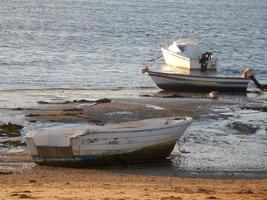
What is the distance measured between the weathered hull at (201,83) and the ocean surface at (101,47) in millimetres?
3196

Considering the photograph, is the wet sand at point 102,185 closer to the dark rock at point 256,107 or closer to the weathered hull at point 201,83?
the dark rock at point 256,107

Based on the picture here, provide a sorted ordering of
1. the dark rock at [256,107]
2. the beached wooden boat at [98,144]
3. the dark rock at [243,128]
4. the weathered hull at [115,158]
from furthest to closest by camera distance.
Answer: the dark rock at [256,107]
the dark rock at [243,128]
the weathered hull at [115,158]
the beached wooden boat at [98,144]

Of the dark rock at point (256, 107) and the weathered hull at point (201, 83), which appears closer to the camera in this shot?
the dark rock at point (256, 107)

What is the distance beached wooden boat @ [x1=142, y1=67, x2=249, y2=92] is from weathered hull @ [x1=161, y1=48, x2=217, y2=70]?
14.7ft

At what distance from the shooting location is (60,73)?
1805 inches

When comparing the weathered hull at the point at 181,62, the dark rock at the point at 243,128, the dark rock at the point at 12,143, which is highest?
the weathered hull at the point at 181,62

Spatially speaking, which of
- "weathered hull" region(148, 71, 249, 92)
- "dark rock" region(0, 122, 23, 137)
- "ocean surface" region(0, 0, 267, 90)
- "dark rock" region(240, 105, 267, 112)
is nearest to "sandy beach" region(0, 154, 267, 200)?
"dark rock" region(0, 122, 23, 137)

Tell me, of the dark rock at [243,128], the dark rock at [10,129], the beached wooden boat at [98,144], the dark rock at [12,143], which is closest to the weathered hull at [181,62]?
the dark rock at [243,128]

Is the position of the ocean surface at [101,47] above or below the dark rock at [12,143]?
above

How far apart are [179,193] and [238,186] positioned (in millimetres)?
2473

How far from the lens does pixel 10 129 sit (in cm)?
2422

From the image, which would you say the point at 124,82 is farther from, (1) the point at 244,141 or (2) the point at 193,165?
(2) the point at 193,165

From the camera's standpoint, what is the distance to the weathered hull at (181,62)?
4278 cm

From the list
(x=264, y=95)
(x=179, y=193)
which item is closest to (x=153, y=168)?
(x=179, y=193)
